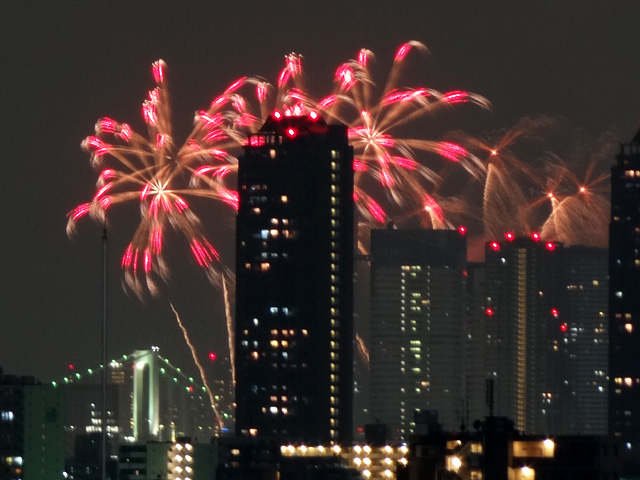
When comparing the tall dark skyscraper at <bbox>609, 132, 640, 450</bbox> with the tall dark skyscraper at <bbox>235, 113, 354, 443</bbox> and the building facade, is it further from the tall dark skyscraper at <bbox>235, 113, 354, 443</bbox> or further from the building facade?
the building facade

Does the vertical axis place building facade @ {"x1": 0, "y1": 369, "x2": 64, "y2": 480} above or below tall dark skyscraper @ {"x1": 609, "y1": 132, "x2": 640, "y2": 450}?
below

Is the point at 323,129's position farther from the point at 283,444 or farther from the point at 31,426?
the point at 31,426

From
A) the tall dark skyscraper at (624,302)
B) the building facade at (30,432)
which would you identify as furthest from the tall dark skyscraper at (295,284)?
the building facade at (30,432)

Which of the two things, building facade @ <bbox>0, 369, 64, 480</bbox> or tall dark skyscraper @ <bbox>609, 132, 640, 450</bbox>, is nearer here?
building facade @ <bbox>0, 369, 64, 480</bbox>

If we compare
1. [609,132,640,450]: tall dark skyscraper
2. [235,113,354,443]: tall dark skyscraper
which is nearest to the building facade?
[235,113,354,443]: tall dark skyscraper

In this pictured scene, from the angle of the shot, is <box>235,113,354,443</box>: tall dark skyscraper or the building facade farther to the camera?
<box>235,113,354,443</box>: tall dark skyscraper

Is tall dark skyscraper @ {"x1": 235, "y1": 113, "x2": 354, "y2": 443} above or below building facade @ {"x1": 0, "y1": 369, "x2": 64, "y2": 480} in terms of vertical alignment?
above

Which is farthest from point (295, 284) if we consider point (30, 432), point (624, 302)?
point (30, 432)

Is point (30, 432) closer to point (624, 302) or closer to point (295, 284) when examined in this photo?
point (295, 284)
